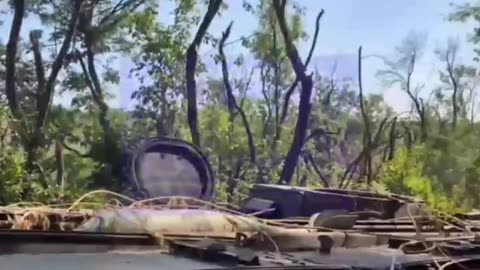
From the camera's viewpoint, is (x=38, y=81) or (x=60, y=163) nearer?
(x=60, y=163)

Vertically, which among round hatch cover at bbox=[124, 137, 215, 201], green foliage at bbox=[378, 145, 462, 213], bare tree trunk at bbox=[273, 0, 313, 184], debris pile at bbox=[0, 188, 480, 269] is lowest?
debris pile at bbox=[0, 188, 480, 269]

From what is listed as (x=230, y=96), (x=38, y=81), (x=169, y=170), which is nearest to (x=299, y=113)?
(x=230, y=96)

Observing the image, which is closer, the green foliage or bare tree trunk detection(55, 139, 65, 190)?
the green foliage

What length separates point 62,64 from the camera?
11594 millimetres

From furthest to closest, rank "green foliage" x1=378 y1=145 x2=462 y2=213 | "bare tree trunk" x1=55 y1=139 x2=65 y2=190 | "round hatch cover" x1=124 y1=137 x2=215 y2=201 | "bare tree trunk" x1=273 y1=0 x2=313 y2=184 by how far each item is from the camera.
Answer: "bare tree trunk" x1=273 y1=0 x2=313 y2=184 → "bare tree trunk" x1=55 y1=139 x2=65 y2=190 → "green foliage" x1=378 y1=145 x2=462 y2=213 → "round hatch cover" x1=124 y1=137 x2=215 y2=201

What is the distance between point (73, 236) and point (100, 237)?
0.08 metres

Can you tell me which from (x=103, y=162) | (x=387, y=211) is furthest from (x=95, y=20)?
(x=387, y=211)

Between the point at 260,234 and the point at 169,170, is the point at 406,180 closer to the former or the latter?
the point at 169,170

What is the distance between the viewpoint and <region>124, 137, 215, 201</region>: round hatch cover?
3.48 m

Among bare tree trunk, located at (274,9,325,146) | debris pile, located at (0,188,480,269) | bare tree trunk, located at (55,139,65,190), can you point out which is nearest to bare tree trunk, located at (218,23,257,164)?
bare tree trunk, located at (274,9,325,146)

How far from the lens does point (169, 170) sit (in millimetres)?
3555

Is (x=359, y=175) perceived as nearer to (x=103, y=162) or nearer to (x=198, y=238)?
(x=103, y=162)

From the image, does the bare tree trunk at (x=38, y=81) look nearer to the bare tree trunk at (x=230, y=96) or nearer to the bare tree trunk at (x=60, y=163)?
the bare tree trunk at (x=60, y=163)

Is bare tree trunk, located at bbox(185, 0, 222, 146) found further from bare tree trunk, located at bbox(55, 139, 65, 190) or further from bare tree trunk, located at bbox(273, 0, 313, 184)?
bare tree trunk, located at bbox(55, 139, 65, 190)
